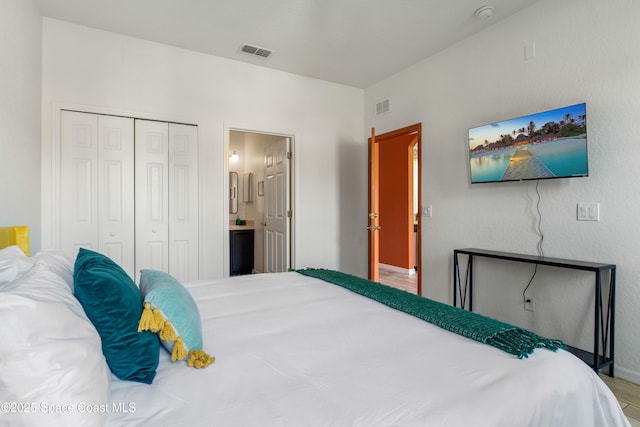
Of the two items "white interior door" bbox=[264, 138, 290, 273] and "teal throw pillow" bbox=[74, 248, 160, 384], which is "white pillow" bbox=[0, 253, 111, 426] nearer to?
"teal throw pillow" bbox=[74, 248, 160, 384]

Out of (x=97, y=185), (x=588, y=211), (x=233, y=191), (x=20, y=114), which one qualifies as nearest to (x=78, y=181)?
(x=97, y=185)

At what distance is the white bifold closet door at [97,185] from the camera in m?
3.03

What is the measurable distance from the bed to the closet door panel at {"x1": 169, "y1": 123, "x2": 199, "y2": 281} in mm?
2106

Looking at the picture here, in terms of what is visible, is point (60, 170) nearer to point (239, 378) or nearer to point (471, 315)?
point (239, 378)

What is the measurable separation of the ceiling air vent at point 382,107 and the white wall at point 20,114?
355 centimetres

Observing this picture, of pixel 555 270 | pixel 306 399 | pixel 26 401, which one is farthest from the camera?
pixel 555 270

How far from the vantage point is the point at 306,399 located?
94 cm

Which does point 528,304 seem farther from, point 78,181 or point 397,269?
point 78,181

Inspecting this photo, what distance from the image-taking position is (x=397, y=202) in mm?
6227

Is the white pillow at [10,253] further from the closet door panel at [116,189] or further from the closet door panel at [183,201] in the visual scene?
the closet door panel at [183,201]

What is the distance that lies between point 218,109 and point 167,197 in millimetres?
1128

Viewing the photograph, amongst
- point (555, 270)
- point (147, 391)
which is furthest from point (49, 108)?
point (555, 270)

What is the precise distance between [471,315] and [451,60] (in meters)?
2.88

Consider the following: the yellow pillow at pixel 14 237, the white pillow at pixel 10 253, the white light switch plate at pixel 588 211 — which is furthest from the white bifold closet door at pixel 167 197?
the white light switch plate at pixel 588 211
